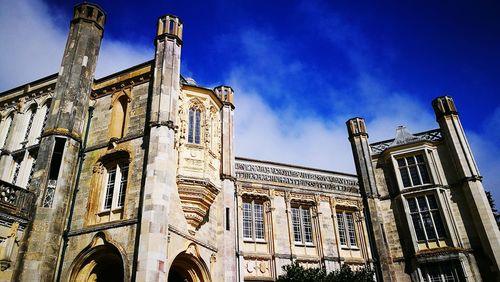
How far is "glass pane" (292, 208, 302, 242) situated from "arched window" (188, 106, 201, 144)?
1011cm

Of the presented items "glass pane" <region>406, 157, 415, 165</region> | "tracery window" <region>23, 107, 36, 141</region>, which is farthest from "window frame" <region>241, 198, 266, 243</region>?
"tracery window" <region>23, 107, 36, 141</region>

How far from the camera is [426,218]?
73.3 feet

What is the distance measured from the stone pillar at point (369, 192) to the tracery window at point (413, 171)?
188cm

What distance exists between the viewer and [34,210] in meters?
15.4

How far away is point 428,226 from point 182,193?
47.9 ft

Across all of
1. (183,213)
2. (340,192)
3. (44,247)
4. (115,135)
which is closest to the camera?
(44,247)

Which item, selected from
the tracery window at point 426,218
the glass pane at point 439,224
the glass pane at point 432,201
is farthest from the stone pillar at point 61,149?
the glass pane at point 439,224

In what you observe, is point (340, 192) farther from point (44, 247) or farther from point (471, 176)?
point (44, 247)

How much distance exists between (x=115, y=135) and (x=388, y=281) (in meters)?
16.4

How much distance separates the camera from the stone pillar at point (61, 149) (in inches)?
577

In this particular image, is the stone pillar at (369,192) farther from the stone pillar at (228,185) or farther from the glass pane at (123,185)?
the glass pane at (123,185)

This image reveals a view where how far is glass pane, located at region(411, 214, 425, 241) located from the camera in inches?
869

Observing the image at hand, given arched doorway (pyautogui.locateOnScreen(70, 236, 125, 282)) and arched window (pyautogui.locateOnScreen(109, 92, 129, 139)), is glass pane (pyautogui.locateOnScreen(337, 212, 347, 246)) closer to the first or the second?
arched doorway (pyautogui.locateOnScreen(70, 236, 125, 282))

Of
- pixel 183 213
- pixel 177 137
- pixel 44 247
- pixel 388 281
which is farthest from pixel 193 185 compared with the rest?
pixel 388 281
